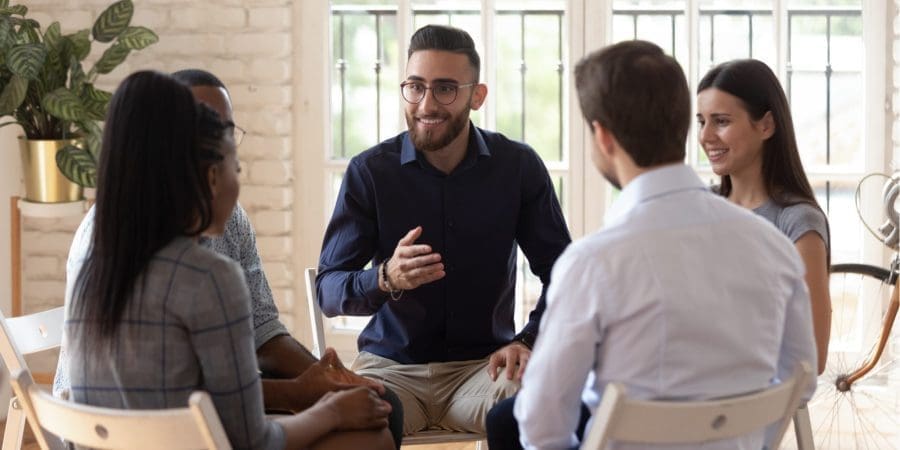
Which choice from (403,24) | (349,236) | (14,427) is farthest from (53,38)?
(14,427)

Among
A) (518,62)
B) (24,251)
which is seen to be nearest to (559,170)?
(518,62)

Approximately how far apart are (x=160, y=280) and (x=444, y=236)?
1195 millimetres

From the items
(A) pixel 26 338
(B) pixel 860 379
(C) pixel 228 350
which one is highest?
(C) pixel 228 350

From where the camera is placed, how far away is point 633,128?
1.91m

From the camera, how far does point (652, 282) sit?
182 centimetres

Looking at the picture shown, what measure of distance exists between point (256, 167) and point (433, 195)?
1.76 metres

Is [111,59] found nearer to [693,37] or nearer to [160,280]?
[693,37]

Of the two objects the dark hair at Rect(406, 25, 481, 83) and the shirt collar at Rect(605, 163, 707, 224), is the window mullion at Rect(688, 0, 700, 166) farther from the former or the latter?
the shirt collar at Rect(605, 163, 707, 224)

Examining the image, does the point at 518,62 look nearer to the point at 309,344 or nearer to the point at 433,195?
the point at 309,344

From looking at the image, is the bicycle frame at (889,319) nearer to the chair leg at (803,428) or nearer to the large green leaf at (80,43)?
the chair leg at (803,428)

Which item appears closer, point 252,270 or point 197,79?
point 197,79

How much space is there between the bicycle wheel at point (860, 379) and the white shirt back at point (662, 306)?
2.21 metres

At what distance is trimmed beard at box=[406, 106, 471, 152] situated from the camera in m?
2.96

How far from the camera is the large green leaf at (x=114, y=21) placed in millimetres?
4176
